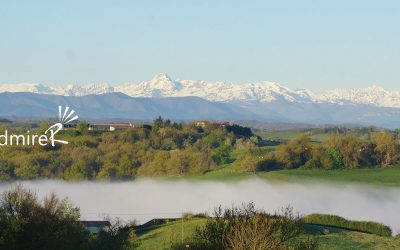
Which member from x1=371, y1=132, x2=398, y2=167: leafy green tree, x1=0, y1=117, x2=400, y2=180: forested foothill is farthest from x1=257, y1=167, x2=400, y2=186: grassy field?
x1=371, y1=132, x2=398, y2=167: leafy green tree

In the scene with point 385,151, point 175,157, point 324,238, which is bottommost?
point 324,238

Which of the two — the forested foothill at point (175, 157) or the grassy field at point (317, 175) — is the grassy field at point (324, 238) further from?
the forested foothill at point (175, 157)

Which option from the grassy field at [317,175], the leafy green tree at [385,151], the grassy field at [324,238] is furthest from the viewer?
the leafy green tree at [385,151]

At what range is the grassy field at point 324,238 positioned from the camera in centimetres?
4256

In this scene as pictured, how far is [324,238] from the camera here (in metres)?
44.8

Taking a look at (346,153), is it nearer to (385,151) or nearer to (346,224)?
(385,151)

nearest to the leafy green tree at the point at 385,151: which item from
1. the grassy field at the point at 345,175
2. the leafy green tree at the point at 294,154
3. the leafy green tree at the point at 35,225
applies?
the grassy field at the point at 345,175

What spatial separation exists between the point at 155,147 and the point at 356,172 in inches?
1477

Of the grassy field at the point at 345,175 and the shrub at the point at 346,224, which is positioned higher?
the grassy field at the point at 345,175

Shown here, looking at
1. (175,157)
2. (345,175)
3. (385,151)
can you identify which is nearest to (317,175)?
(345,175)

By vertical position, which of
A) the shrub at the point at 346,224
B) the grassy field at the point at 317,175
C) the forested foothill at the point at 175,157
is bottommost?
the shrub at the point at 346,224

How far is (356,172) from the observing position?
116 meters

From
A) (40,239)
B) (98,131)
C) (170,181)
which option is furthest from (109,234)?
(98,131)

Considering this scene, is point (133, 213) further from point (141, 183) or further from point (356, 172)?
point (356, 172)
